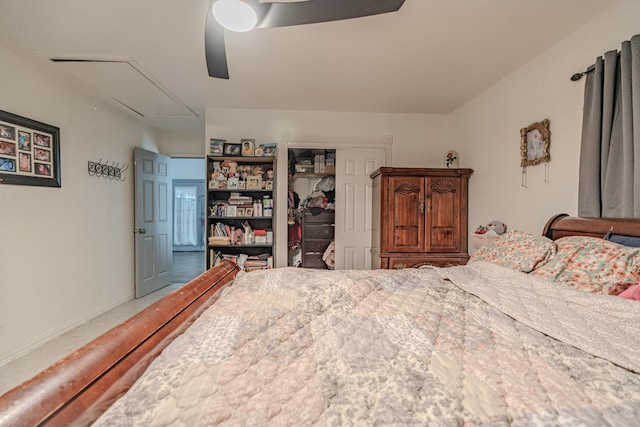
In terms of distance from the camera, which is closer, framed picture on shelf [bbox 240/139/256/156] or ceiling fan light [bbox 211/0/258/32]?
ceiling fan light [bbox 211/0/258/32]

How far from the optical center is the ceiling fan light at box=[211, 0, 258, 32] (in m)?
1.34

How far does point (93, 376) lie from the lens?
0.68 metres

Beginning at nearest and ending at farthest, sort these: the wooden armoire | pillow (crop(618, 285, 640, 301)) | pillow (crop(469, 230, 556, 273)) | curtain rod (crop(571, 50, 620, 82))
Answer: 1. pillow (crop(618, 285, 640, 301))
2. pillow (crop(469, 230, 556, 273))
3. curtain rod (crop(571, 50, 620, 82))
4. the wooden armoire

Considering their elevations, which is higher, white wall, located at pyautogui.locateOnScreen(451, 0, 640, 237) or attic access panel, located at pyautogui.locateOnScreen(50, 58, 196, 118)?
attic access panel, located at pyautogui.locateOnScreen(50, 58, 196, 118)

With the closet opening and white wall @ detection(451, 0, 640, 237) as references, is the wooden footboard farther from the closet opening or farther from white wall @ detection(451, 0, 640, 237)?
the closet opening

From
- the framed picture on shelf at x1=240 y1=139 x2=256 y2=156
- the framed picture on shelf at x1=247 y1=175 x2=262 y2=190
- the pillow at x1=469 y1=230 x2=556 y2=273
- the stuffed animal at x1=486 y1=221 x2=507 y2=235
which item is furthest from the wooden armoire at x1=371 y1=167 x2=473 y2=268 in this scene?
the framed picture on shelf at x1=240 y1=139 x2=256 y2=156

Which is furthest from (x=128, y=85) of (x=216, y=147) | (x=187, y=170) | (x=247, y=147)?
(x=187, y=170)

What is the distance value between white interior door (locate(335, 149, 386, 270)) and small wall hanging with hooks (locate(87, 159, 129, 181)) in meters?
2.79

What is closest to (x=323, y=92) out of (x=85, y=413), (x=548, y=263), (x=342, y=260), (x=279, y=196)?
(x=279, y=196)

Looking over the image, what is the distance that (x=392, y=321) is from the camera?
1.05m

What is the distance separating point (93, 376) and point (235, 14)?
1.52 m

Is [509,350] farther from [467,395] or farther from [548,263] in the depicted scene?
[548,263]

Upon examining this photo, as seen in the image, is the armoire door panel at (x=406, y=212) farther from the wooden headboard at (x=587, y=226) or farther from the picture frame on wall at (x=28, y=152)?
the picture frame on wall at (x=28, y=152)

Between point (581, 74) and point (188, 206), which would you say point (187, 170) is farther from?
point (581, 74)
